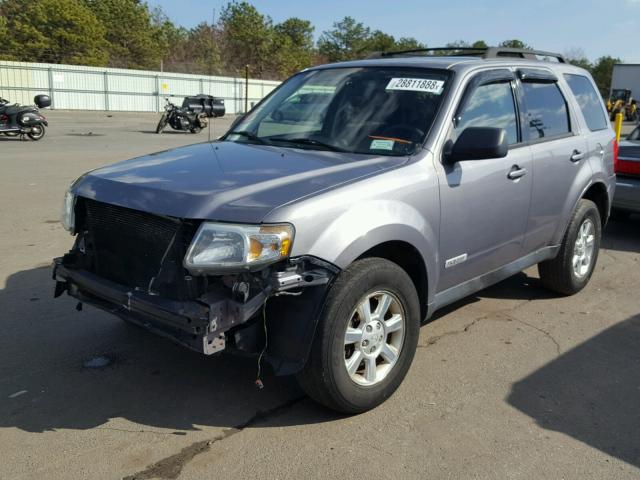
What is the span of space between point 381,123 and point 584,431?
2172 millimetres

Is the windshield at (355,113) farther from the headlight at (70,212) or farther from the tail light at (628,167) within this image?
the tail light at (628,167)

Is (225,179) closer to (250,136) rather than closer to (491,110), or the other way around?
(250,136)

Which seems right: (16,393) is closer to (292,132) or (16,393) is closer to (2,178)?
(292,132)

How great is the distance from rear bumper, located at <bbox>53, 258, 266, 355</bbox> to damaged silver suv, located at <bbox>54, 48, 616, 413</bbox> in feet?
0.03

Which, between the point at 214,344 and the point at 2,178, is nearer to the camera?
the point at 214,344

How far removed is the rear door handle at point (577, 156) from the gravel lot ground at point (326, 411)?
1262 mm

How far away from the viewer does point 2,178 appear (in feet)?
35.3

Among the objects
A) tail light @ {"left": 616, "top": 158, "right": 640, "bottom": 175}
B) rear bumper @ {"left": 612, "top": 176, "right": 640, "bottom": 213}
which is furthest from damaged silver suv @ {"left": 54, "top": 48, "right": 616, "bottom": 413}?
tail light @ {"left": 616, "top": 158, "right": 640, "bottom": 175}

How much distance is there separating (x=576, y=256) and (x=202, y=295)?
381 cm

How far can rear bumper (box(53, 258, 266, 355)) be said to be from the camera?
2.86 metres

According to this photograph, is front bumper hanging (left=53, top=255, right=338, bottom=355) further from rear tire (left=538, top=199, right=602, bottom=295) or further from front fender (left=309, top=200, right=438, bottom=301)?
rear tire (left=538, top=199, right=602, bottom=295)

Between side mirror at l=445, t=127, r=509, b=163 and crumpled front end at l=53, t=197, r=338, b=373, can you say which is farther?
side mirror at l=445, t=127, r=509, b=163

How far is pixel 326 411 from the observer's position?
346 centimetres

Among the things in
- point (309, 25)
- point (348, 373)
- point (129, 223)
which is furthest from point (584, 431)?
point (309, 25)
